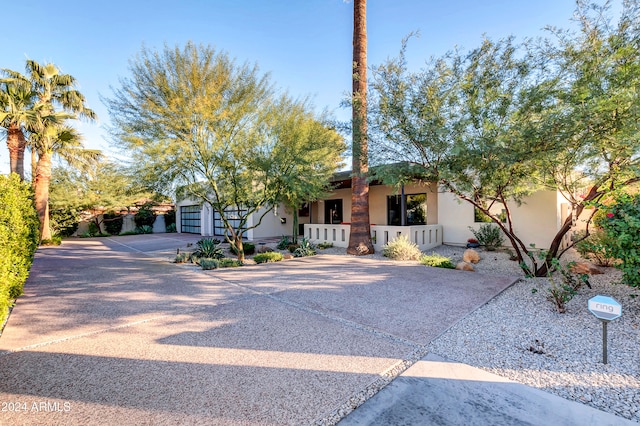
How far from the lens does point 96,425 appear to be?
2.17 meters

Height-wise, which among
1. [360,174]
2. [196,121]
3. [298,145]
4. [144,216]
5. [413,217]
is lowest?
[413,217]

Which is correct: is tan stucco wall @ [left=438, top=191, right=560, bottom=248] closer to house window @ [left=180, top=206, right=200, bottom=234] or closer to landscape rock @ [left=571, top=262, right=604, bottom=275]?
landscape rock @ [left=571, top=262, right=604, bottom=275]

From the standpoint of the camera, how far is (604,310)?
309cm

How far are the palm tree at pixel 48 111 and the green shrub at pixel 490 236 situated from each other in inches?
712

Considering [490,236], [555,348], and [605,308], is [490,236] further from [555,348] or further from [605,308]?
[605,308]

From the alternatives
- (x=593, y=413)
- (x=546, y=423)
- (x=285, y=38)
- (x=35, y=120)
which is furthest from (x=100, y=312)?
(x=35, y=120)

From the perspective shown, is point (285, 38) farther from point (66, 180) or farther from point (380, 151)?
point (66, 180)

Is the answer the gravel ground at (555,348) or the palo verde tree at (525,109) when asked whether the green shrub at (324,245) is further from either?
the gravel ground at (555,348)

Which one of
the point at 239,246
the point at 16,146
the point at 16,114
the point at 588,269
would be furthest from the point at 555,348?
the point at 16,146

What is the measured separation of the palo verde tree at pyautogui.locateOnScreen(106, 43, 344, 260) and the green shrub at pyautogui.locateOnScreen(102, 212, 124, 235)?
1789 centimetres

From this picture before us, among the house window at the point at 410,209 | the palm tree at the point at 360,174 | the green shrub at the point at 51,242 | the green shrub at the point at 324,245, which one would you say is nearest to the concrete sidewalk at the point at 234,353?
the palm tree at the point at 360,174

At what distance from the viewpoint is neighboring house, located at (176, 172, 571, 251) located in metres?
10.5

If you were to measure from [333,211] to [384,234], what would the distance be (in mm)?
6378

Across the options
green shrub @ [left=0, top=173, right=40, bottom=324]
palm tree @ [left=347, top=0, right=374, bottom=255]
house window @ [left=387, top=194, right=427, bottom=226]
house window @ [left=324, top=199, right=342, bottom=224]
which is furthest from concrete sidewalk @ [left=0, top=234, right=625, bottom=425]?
house window @ [left=324, top=199, right=342, bottom=224]
